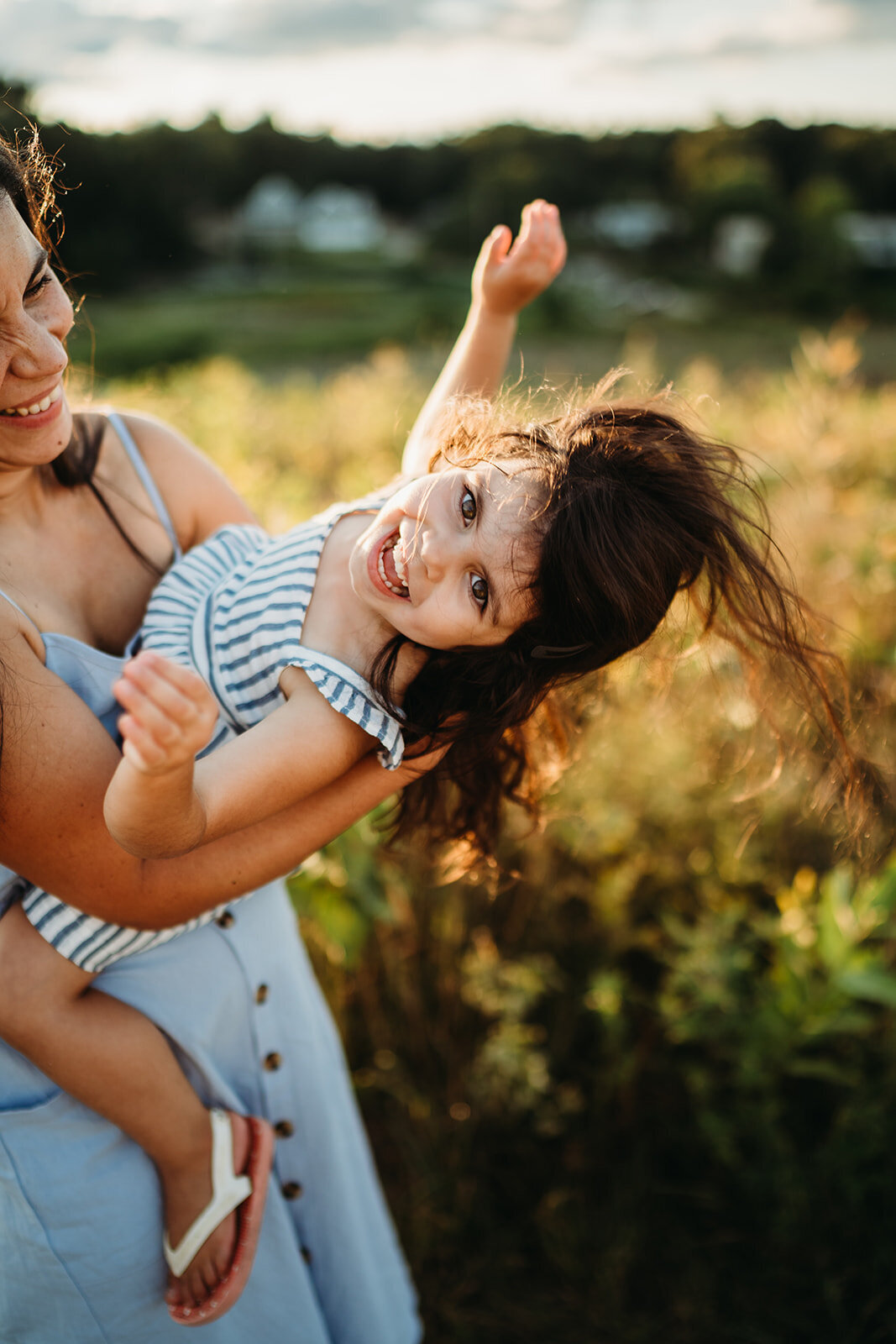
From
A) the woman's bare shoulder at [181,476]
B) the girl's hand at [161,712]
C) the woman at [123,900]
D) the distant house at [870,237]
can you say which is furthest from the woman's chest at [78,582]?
the distant house at [870,237]

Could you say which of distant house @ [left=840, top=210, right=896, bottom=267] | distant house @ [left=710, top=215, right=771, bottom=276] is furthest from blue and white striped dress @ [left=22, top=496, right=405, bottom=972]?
distant house @ [left=710, top=215, right=771, bottom=276]

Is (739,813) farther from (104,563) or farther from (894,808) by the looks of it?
(104,563)

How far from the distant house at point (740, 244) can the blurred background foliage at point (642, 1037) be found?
3659cm

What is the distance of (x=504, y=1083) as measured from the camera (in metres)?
2.27

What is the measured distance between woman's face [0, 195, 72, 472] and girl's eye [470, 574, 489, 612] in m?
0.60

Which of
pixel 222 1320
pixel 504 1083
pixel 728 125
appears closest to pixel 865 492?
pixel 504 1083

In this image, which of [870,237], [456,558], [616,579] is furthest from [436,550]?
[870,237]

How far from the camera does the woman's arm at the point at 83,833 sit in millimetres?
1047

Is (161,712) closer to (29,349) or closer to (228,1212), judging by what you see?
(29,349)

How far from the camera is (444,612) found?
1303 millimetres

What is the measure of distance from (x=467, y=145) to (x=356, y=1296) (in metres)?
50.2

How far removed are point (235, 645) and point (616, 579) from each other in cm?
59

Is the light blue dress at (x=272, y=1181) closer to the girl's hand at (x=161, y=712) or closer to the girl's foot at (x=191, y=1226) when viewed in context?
the girl's foot at (x=191, y=1226)

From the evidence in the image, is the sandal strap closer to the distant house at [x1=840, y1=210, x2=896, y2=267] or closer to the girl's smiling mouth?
the girl's smiling mouth
